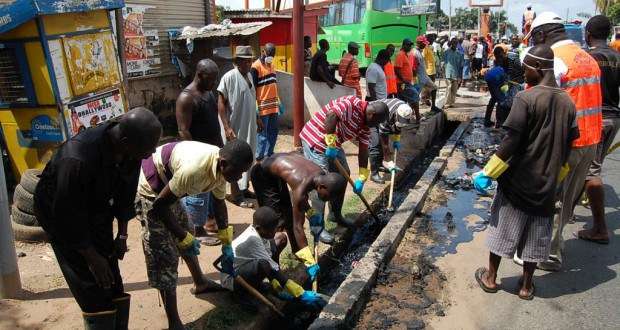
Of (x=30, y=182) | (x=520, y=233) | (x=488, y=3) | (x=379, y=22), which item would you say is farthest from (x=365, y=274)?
(x=488, y=3)

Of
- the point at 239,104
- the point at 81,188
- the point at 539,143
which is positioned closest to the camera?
the point at 81,188

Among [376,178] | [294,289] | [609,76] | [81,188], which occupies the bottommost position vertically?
[376,178]

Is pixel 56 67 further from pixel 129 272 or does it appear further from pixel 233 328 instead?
pixel 233 328

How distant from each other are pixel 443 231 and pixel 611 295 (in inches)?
71.3

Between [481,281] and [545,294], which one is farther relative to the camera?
[481,281]

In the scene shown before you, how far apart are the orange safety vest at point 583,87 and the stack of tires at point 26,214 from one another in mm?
5002

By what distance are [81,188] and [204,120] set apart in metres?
2.40

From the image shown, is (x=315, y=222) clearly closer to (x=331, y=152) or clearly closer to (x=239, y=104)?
(x=331, y=152)

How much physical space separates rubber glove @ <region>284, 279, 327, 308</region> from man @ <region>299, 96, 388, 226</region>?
1233 millimetres

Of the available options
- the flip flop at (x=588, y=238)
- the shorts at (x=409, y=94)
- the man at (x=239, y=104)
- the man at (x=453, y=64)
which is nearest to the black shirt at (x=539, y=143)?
the flip flop at (x=588, y=238)

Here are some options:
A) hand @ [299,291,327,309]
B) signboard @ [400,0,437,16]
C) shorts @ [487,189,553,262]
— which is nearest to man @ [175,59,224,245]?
hand @ [299,291,327,309]

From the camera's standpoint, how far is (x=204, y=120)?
460 cm

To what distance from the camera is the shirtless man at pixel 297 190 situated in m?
3.78

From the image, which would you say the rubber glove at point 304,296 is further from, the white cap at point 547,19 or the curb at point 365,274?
the white cap at point 547,19
